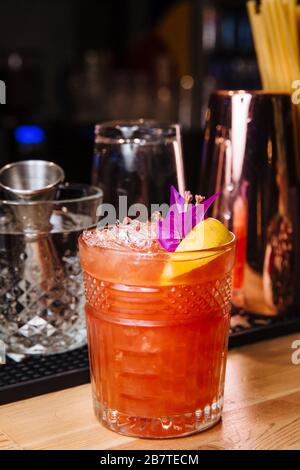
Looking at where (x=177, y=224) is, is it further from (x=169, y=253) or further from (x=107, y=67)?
(x=107, y=67)

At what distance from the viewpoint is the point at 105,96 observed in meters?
4.06

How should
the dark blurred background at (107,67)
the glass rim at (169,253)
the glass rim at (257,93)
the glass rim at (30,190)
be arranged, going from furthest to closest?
the dark blurred background at (107,67) < the glass rim at (257,93) < the glass rim at (30,190) < the glass rim at (169,253)

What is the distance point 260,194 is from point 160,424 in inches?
16.3

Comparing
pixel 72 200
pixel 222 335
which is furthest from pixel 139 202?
pixel 222 335

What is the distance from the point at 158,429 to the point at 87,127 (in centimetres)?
305

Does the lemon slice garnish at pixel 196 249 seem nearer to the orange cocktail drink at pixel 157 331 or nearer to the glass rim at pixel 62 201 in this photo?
the orange cocktail drink at pixel 157 331

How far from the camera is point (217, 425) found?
73 cm

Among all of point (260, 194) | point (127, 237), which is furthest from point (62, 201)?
point (260, 194)

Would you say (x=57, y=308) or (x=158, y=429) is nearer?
(x=158, y=429)

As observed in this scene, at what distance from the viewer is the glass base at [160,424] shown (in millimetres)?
701

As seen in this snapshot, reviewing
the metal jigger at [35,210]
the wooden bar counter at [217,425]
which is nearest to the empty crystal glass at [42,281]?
the metal jigger at [35,210]

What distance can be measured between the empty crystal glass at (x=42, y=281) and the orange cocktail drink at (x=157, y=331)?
0.17 metres
